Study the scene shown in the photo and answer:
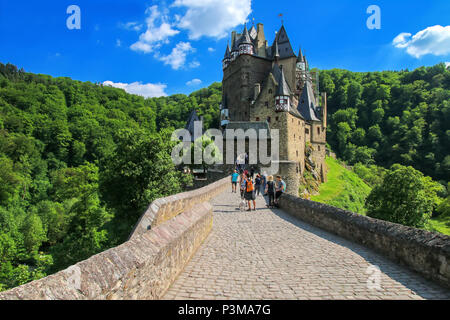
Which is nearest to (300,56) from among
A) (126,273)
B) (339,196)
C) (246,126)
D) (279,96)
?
(279,96)

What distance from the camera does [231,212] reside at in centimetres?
1300

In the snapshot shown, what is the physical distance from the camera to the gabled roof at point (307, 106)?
5103 cm

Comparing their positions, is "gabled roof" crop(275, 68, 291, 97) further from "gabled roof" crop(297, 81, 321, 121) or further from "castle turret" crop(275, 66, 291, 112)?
"gabled roof" crop(297, 81, 321, 121)

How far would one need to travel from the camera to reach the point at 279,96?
4234 cm

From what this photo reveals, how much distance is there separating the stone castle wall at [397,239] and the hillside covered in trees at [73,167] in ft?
53.9

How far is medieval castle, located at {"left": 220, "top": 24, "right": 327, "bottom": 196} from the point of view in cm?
4281

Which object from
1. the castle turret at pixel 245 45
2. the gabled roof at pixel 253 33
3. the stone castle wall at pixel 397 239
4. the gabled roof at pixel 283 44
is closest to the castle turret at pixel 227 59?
the gabled roof at pixel 253 33

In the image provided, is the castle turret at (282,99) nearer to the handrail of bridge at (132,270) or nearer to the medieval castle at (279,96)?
the medieval castle at (279,96)

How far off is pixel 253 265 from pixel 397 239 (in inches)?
125

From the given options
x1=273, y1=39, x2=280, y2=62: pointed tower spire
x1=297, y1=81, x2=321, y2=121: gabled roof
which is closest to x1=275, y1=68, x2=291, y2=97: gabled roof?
x1=297, y1=81, x2=321, y2=121: gabled roof

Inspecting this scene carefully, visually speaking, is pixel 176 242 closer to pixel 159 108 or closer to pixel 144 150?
pixel 144 150
